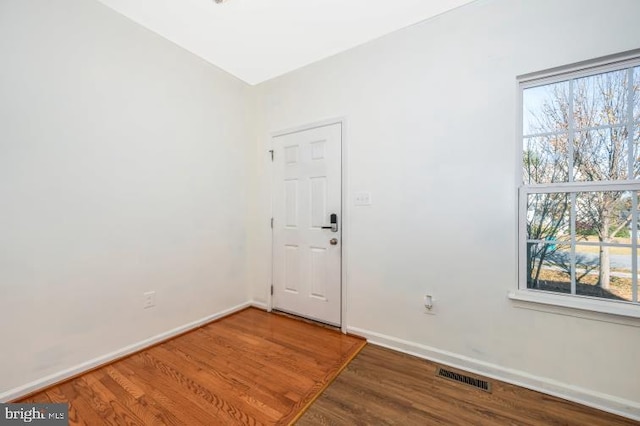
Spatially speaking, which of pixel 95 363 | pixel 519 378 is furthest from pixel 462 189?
pixel 95 363

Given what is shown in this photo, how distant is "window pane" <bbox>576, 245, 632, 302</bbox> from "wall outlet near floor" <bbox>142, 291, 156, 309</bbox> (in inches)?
129

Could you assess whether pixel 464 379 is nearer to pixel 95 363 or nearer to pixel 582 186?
pixel 582 186

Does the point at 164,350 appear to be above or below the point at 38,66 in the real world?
below

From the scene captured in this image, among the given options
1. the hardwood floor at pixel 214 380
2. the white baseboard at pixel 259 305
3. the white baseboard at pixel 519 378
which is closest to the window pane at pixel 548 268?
the white baseboard at pixel 519 378

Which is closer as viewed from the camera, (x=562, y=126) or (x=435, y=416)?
(x=435, y=416)

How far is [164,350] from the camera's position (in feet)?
7.45

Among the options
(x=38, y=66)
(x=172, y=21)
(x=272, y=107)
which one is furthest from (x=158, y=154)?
(x=272, y=107)

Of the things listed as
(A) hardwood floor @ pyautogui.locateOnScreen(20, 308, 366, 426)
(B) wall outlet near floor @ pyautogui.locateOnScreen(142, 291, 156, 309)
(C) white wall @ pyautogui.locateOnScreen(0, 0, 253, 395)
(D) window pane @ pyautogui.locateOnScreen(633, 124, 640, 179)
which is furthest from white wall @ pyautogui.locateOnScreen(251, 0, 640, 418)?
(B) wall outlet near floor @ pyautogui.locateOnScreen(142, 291, 156, 309)

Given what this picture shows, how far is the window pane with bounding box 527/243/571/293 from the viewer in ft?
5.85

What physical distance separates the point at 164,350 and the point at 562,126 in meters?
3.53

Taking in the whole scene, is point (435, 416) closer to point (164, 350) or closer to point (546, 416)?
point (546, 416)

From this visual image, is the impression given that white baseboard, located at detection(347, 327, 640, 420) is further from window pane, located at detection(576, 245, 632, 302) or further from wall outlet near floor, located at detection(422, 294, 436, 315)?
window pane, located at detection(576, 245, 632, 302)

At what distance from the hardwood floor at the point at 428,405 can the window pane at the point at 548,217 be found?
3.46ft

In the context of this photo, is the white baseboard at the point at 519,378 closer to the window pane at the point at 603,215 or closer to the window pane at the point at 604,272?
the window pane at the point at 604,272
